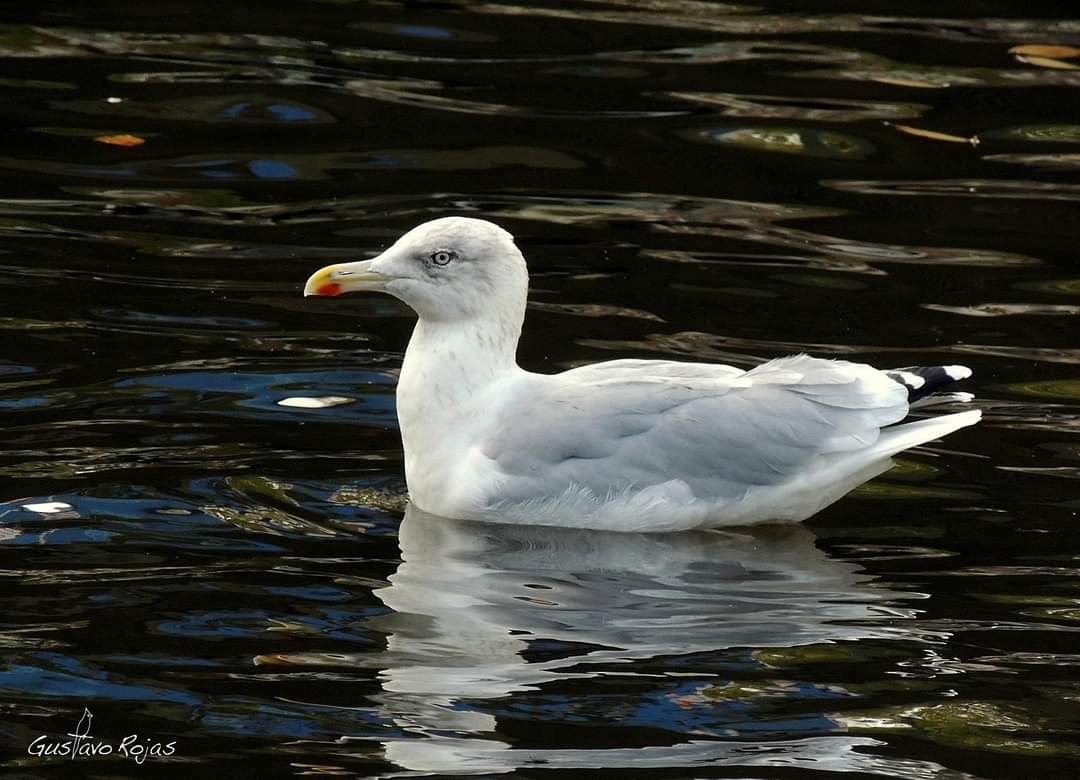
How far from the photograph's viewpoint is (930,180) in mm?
12102

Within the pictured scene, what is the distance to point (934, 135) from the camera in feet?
41.8

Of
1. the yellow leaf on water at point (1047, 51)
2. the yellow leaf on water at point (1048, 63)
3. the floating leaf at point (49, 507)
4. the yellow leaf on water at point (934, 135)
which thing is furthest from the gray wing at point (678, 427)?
the yellow leaf on water at point (1047, 51)

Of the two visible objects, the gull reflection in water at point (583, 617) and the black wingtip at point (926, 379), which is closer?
the gull reflection in water at point (583, 617)

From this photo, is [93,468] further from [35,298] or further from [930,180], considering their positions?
[930,180]

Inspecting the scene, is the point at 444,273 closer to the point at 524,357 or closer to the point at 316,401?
the point at 316,401

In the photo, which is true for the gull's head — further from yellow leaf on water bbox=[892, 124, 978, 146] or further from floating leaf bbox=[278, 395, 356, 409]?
yellow leaf on water bbox=[892, 124, 978, 146]

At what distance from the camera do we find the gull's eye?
7934mm

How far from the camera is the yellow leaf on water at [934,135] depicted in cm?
1266

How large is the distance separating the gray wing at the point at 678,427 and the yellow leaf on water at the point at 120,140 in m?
5.26

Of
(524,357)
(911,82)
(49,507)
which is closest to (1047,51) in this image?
(911,82)

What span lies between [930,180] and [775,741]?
6.78m

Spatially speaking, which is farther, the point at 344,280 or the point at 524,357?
the point at 524,357

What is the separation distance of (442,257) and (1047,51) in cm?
718

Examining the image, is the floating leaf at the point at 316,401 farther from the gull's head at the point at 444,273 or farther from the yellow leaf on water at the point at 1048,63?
the yellow leaf on water at the point at 1048,63
